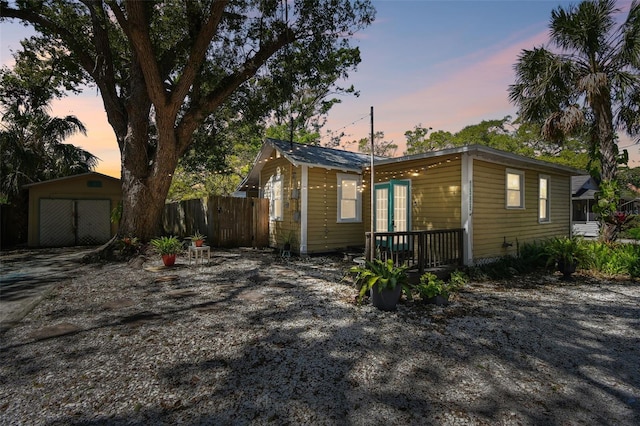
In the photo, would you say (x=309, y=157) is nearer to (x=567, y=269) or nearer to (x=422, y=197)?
(x=422, y=197)

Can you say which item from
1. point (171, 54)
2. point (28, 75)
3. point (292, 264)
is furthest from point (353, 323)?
point (28, 75)

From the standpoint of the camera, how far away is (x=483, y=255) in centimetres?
831

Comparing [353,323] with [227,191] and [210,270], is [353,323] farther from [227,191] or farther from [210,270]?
[227,191]

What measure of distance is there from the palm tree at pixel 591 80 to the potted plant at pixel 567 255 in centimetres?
140

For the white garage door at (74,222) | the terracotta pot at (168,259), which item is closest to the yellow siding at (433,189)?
the terracotta pot at (168,259)

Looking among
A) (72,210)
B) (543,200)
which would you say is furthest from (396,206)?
(72,210)

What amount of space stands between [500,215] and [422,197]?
89.5 inches

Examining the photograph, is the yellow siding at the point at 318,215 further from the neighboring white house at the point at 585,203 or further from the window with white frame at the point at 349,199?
the neighboring white house at the point at 585,203

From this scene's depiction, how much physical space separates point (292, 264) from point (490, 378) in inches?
258

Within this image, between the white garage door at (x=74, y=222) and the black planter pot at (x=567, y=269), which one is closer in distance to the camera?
the black planter pot at (x=567, y=269)

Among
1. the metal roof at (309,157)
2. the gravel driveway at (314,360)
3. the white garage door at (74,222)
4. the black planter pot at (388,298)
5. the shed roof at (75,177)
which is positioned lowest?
the gravel driveway at (314,360)

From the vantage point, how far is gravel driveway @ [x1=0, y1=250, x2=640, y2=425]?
2.51 m

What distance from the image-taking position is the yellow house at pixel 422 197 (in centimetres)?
802

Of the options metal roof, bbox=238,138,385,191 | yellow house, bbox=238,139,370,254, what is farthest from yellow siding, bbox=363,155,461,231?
yellow house, bbox=238,139,370,254
